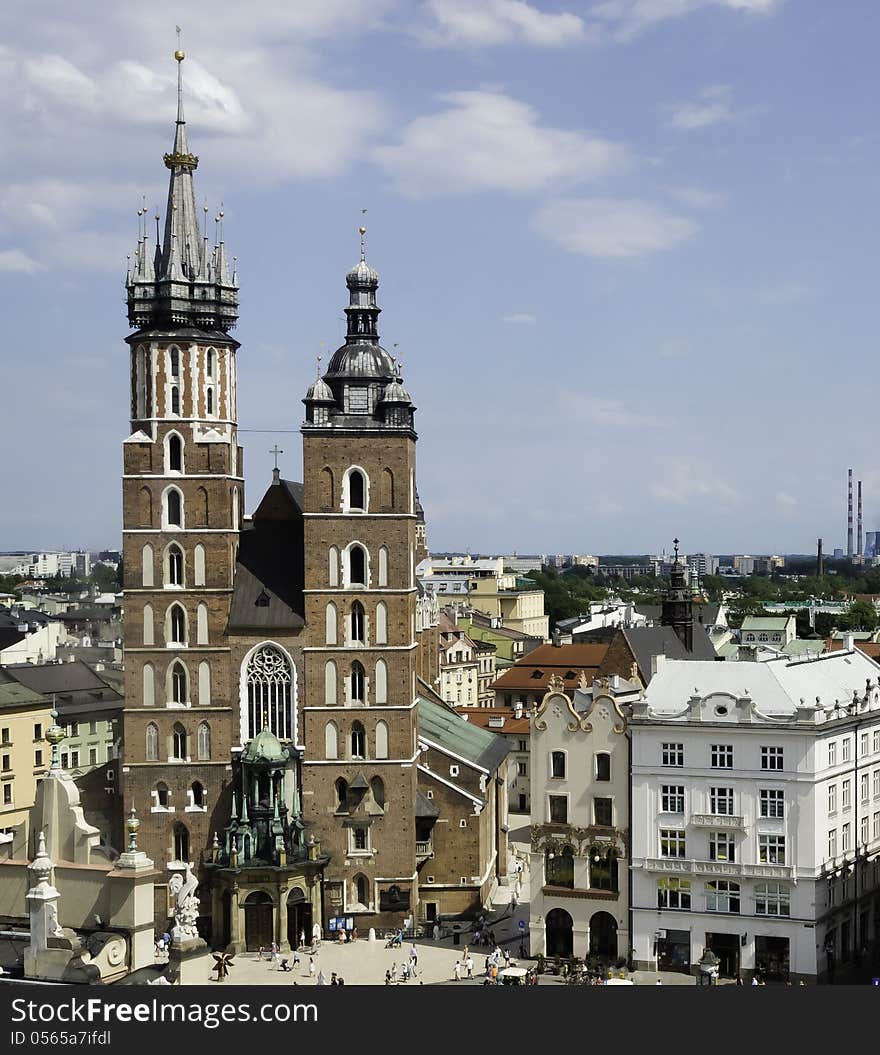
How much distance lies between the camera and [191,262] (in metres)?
85.8

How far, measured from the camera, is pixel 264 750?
81.3m

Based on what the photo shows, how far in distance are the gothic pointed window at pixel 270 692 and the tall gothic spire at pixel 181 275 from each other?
56.8ft

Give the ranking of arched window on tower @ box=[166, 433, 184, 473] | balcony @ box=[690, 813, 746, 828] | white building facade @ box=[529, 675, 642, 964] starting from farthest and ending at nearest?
arched window on tower @ box=[166, 433, 184, 473] → white building facade @ box=[529, 675, 642, 964] → balcony @ box=[690, 813, 746, 828]

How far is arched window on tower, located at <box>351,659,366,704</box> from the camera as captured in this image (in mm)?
83500

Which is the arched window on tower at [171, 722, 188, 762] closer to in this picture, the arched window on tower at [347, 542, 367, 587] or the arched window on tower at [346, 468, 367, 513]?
the arched window on tower at [347, 542, 367, 587]

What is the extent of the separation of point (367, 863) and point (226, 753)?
8.93 metres

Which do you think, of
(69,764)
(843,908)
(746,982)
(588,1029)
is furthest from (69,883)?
(69,764)

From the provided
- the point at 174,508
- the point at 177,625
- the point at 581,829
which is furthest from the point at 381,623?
the point at 581,829

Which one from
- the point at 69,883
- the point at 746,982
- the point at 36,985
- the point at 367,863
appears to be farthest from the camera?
the point at 367,863

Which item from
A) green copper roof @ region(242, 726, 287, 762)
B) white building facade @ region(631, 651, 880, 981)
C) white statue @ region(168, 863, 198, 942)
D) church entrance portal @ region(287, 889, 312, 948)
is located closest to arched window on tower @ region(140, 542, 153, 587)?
green copper roof @ region(242, 726, 287, 762)

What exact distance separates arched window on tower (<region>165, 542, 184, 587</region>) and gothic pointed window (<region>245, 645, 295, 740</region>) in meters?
5.38

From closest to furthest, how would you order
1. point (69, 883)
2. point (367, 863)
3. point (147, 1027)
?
point (147, 1027), point (69, 883), point (367, 863)

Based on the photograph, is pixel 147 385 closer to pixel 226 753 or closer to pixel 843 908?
pixel 226 753

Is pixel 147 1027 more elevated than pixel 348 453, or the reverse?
pixel 348 453
